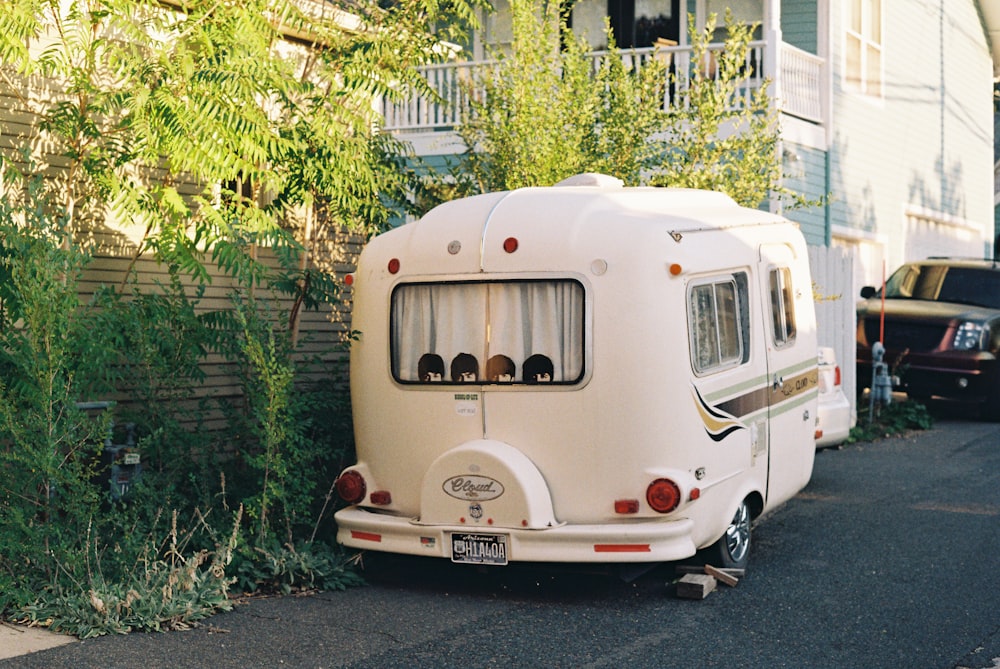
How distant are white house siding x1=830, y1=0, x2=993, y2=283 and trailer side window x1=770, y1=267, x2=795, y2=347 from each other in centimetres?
993

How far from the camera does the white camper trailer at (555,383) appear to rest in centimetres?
769

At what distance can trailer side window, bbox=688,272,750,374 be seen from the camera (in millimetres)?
8016

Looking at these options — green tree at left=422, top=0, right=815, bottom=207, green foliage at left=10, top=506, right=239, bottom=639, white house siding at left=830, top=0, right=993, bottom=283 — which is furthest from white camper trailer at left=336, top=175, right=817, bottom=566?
white house siding at left=830, top=0, right=993, bottom=283

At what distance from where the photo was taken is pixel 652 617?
24.8ft

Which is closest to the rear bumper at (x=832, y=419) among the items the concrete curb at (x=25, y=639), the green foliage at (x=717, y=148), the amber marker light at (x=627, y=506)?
the green foliage at (x=717, y=148)

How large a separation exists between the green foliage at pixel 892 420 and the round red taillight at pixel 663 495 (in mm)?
8191

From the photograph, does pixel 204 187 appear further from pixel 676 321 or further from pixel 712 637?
pixel 712 637

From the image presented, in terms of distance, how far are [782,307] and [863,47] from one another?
12578 millimetres

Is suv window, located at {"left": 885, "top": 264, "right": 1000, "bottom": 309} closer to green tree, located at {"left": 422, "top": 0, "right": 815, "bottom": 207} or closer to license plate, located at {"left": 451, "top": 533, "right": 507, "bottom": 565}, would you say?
green tree, located at {"left": 422, "top": 0, "right": 815, "bottom": 207}

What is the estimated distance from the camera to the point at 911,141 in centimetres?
2270

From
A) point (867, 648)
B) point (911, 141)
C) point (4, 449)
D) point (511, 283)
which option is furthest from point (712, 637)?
point (911, 141)

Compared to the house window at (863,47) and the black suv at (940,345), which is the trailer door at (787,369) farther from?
the house window at (863,47)

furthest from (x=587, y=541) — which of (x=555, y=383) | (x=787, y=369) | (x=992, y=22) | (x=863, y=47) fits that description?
(x=992, y=22)

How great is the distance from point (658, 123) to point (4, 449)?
20.9 ft
